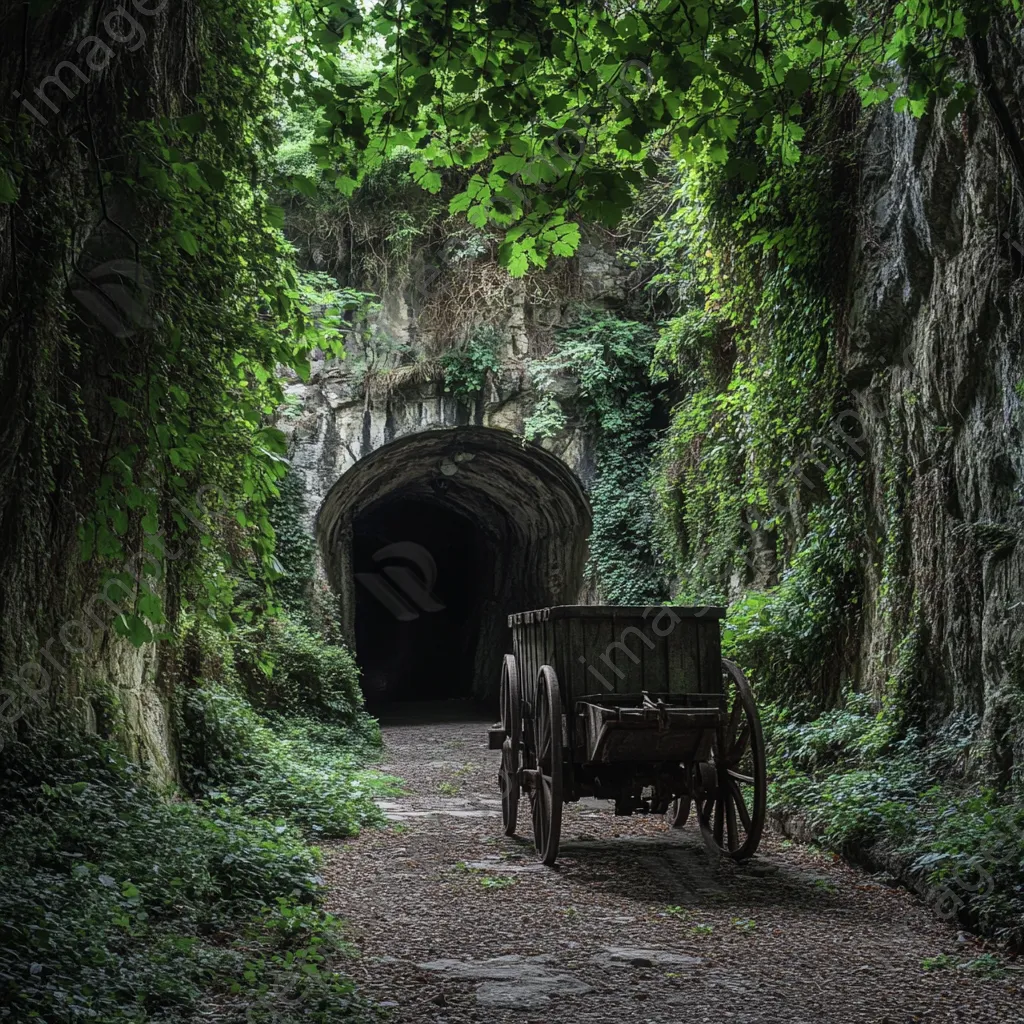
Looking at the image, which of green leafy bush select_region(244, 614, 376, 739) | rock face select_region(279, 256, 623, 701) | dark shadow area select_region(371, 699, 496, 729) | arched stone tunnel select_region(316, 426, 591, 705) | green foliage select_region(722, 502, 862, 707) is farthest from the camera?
dark shadow area select_region(371, 699, 496, 729)

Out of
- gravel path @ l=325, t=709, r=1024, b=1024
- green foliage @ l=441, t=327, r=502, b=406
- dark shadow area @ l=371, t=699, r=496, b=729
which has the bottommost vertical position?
gravel path @ l=325, t=709, r=1024, b=1024

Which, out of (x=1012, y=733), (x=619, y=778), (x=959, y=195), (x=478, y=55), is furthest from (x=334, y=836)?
(x=959, y=195)

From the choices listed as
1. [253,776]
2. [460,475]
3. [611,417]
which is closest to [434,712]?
[460,475]

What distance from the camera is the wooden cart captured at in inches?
271

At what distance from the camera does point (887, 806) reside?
6.88 m

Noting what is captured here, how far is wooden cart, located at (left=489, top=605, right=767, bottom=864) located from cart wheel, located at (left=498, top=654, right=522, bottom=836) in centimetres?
25

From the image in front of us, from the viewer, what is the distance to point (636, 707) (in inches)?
279

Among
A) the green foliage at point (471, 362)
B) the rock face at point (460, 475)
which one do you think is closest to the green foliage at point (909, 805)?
the rock face at point (460, 475)

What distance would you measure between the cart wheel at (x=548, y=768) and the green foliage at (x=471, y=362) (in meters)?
9.24

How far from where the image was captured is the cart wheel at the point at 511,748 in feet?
26.0

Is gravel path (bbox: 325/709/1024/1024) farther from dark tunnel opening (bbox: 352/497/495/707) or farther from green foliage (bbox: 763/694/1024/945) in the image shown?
dark tunnel opening (bbox: 352/497/495/707)

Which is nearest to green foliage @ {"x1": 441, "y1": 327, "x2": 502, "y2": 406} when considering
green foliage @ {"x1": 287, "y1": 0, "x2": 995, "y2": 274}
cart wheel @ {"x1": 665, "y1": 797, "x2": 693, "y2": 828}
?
cart wheel @ {"x1": 665, "y1": 797, "x2": 693, "y2": 828}

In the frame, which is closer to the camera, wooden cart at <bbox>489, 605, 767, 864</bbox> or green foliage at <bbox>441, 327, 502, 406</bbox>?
wooden cart at <bbox>489, 605, 767, 864</bbox>

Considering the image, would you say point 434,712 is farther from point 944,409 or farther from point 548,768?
point 944,409
